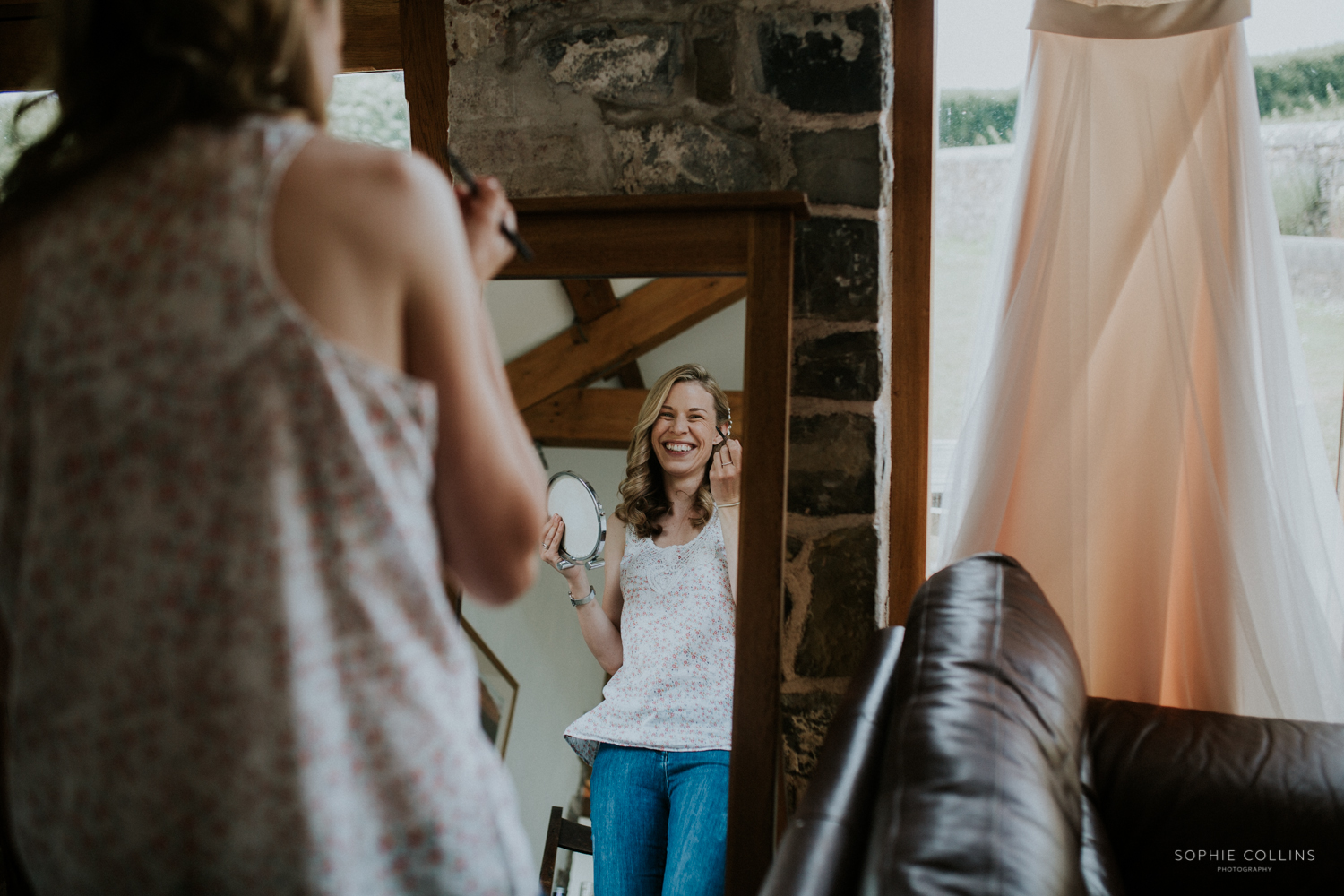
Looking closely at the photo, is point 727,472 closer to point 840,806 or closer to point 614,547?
point 614,547

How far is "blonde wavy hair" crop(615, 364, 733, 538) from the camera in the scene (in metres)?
1.63

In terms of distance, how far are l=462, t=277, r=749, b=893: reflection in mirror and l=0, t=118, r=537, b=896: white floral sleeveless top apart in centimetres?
94

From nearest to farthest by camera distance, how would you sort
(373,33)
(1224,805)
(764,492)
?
(1224,805)
(764,492)
(373,33)

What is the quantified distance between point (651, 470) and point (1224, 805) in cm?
108

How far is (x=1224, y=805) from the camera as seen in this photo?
4.88 ft

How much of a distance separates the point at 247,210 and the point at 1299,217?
6.84ft

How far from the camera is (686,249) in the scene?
163 cm

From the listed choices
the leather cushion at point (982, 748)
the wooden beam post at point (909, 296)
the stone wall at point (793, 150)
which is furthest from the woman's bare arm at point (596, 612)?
the wooden beam post at point (909, 296)

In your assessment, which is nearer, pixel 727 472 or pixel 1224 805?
pixel 1224 805

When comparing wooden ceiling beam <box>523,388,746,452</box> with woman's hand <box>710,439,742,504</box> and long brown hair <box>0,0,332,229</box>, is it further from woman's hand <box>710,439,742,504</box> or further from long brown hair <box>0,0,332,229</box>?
long brown hair <box>0,0,332,229</box>

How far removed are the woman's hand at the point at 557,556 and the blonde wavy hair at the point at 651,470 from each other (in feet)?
0.35

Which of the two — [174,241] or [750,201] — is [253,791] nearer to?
[174,241]

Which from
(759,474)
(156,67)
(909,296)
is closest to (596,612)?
(759,474)

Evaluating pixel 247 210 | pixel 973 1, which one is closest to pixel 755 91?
pixel 973 1
